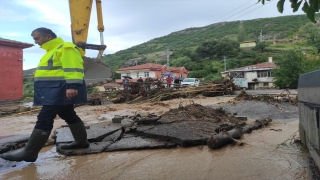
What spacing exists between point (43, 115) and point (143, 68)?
51.6 metres

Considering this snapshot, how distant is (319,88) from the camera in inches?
83.4

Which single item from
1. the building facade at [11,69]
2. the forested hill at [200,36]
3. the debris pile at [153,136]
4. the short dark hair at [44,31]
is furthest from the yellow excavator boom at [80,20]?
the forested hill at [200,36]

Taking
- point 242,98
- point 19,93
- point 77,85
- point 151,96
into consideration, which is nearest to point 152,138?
point 77,85

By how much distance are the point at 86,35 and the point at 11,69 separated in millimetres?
13399

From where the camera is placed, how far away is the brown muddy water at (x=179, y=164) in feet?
8.37

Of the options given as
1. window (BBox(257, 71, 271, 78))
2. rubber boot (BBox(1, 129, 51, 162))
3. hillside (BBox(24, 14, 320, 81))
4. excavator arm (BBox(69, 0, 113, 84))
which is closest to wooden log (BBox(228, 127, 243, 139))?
rubber boot (BBox(1, 129, 51, 162))

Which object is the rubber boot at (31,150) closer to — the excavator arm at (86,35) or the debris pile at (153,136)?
the debris pile at (153,136)

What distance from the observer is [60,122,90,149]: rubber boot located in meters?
3.55

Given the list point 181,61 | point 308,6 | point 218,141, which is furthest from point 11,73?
point 181,61

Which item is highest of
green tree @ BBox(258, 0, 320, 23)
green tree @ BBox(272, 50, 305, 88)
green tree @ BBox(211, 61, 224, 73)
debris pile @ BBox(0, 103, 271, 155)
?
green tree @ BBox(211, 61, 224, 73)

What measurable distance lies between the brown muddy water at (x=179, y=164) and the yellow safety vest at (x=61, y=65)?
98cm

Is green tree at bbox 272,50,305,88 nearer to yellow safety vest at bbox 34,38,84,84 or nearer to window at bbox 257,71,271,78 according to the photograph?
window at bbox 257,71,271,78

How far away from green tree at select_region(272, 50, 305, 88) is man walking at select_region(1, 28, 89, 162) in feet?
121

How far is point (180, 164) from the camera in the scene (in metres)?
2.89
